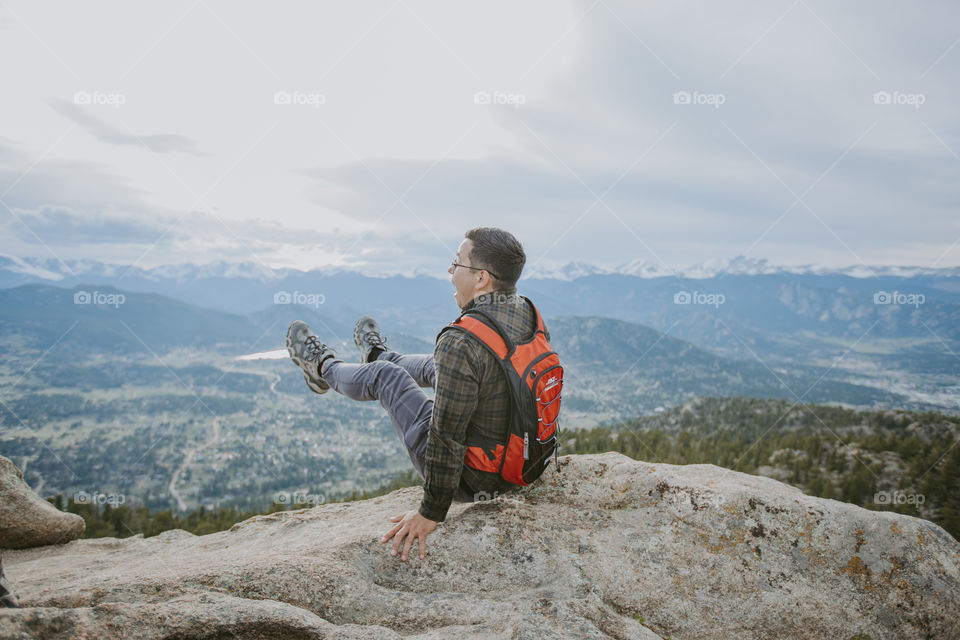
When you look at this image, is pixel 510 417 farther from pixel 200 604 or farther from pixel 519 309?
pixel 200 604

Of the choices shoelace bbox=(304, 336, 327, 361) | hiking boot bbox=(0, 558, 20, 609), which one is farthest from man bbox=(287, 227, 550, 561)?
hiking boot bbox=(0, 558, 20, 609)

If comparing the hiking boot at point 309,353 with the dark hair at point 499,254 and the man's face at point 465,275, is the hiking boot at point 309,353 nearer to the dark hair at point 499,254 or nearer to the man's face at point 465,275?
the man's face at point 465,275

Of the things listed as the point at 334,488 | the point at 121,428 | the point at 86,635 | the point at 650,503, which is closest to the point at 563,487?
the point at 650,503

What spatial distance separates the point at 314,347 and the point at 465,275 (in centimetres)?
398

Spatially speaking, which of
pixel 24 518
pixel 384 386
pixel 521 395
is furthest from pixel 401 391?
pixel 24 518

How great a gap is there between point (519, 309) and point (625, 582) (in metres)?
2.79

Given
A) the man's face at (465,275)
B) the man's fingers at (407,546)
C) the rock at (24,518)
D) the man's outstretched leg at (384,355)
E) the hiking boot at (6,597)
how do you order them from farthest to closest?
the rock at (24,518) → the man's outstretched leg at (384,355) → the man's face at (465,275) → the man's fingers at (407,546) → the hiking boot at (6,597)

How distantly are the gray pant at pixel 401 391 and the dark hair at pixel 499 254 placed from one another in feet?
4.77

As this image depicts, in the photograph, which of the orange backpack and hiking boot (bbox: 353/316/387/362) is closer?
the orange backpack

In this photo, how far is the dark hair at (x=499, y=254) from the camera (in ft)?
16.1

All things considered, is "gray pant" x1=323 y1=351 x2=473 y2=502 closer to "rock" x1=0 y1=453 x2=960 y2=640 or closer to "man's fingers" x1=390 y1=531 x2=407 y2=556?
"man's fingers" x1=390 y1=531 x2=407 y2=556

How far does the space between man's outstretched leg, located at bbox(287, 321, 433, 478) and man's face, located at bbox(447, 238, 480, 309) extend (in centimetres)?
138

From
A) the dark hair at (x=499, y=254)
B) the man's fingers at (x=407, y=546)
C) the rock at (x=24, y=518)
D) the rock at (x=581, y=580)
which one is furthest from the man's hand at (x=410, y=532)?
the rock at (x=24, y=518)

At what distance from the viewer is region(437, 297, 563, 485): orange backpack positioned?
4.54 metres
